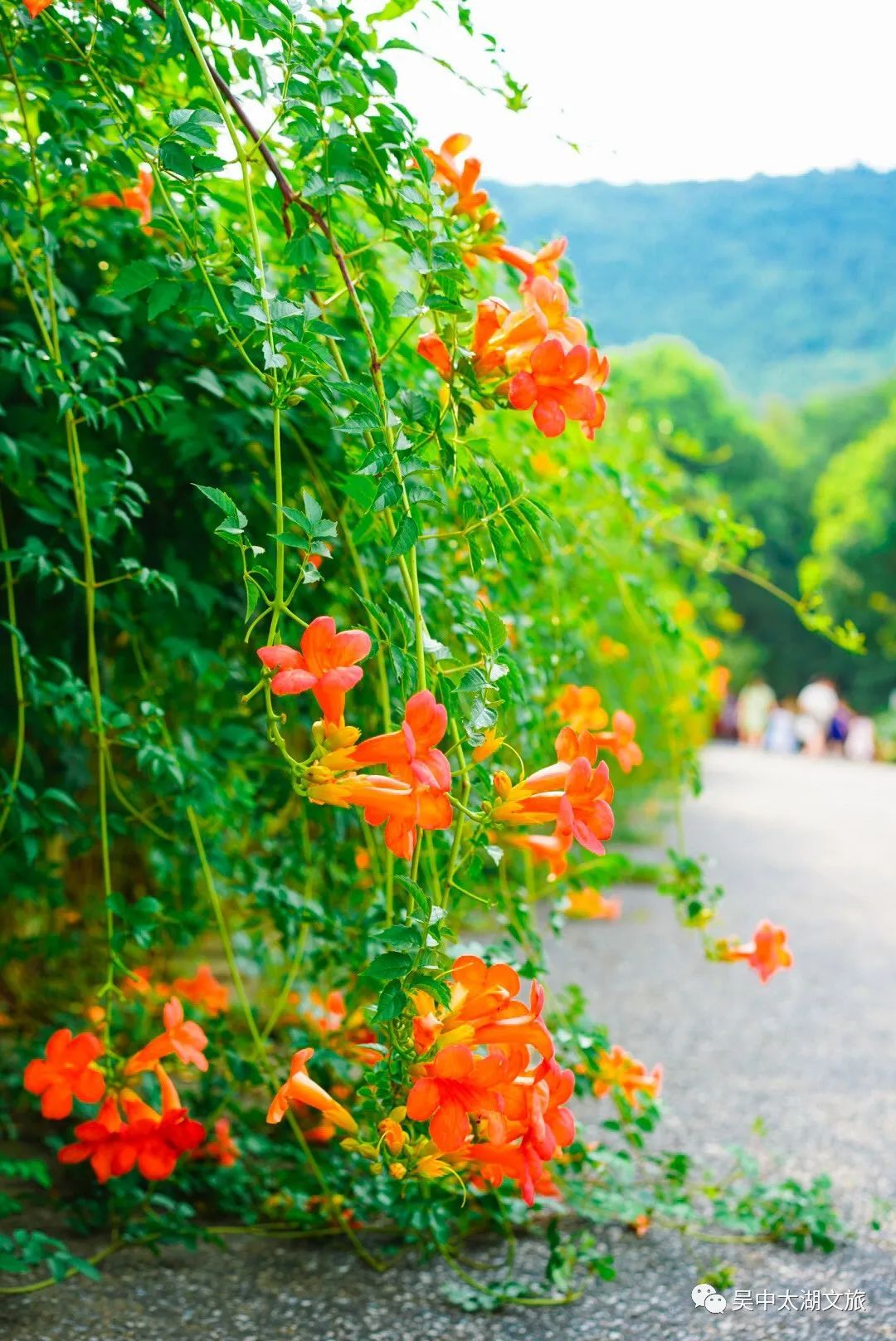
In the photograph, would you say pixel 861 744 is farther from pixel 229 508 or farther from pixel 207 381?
pixel 229 508

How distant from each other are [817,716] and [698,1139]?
1594cm

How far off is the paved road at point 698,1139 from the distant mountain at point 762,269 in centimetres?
8688

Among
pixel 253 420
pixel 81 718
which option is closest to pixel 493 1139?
pixel 81 718

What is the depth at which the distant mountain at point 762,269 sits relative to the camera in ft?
302

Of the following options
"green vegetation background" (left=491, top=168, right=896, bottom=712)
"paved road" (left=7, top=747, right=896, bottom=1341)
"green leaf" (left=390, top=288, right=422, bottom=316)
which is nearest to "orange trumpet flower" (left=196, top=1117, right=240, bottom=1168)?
"paved road" (left=7, top=747, right=896, bottom=1341)

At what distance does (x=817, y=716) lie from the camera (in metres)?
17.8

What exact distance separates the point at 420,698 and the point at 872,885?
5.93m

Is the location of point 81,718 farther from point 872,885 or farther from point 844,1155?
point 872,885

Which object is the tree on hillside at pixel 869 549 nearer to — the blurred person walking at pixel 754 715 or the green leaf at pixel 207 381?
the blurred person walking at pixel 754 715

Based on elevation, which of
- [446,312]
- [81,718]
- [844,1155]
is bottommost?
[844,1155]

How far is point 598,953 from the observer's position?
14.8ft

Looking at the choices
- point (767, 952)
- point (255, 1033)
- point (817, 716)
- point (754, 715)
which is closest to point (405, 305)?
point (255, 1033)

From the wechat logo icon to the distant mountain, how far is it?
89.9 m

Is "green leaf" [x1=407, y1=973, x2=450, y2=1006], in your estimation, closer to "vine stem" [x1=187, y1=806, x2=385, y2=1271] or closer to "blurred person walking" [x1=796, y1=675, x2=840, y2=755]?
"vine stem" [x1=187, y1=806, x2=385, y2=1271]
